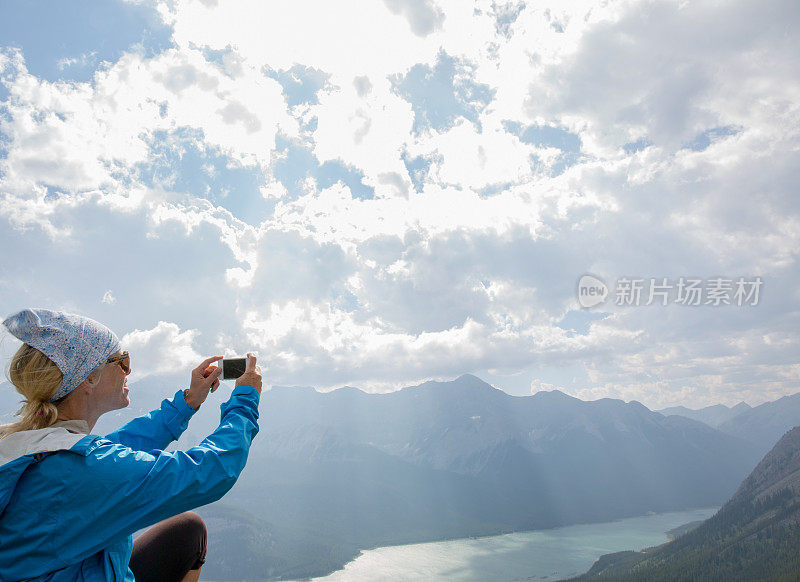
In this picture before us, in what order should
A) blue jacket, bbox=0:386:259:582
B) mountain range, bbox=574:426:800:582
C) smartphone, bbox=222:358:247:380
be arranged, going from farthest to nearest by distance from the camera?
1. mountain range, bbox=574:426:800:582
2. smartphone, bbox=222:358:247:380
3. blue jacket, bbox=0:386:259:582

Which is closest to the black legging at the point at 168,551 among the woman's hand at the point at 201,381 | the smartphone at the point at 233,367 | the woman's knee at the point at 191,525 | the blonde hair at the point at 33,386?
the woman's knee at the point at 191,525

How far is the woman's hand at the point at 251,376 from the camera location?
11.2 feet

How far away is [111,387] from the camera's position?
3.09 metres

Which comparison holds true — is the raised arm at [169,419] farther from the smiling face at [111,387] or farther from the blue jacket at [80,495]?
the blue jacket at [80,495]

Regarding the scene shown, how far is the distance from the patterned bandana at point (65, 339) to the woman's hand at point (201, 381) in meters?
1.38

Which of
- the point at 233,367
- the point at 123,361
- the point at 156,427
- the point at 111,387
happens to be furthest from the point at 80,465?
A: the point at 156,427

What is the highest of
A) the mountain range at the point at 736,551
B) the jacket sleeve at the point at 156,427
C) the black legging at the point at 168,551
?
the jacket sleeve at the point at 156,427

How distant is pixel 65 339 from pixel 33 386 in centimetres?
31

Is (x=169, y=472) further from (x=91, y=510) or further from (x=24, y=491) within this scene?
(x=24, y=491)

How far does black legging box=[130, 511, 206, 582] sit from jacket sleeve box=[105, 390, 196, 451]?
2.39 feet

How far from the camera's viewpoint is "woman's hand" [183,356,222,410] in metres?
4.33

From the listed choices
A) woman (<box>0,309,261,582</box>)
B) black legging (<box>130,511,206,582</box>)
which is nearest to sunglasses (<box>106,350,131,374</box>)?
woman (<box>0,309,261,582</box>)

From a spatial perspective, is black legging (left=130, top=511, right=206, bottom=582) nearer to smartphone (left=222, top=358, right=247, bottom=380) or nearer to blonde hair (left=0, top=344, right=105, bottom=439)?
Answer: smartphone (left=222, top=358, right=247, bottom=380)

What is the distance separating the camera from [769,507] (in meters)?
181
